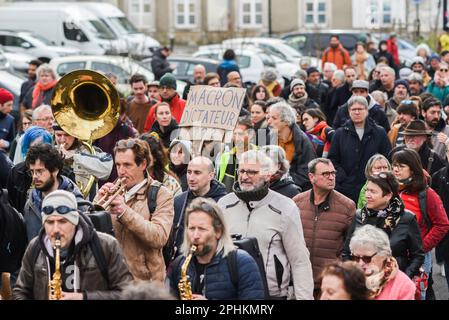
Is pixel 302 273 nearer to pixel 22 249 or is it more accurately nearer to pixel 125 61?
pixel 22 249

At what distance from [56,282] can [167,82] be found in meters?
8.78

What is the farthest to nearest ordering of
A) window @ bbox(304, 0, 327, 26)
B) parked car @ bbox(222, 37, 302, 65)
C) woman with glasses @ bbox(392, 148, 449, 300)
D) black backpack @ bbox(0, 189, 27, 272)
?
1. window @ bbox(304, 0, 327, 26)
2. parked car @ bbox(222, 37, 302, 65)
3. woman with glasses @ bbox(392, 148, 449, 300)
4. black backpack @ bbox(0, 189, 27, 272)

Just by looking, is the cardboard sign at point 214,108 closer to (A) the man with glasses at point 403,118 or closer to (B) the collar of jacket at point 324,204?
(A) the man with glasses at point 403,118

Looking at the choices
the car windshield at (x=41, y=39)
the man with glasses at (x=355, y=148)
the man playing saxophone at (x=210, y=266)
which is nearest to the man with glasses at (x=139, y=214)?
the man playing saxophone at (x=210, y=266)

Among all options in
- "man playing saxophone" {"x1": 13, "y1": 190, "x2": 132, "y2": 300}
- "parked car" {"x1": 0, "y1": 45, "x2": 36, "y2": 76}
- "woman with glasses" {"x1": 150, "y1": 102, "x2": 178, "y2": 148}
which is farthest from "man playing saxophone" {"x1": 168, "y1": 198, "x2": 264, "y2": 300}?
"parked car" {"x1": 0, "y1": 45, "x2": 36, "y2": 76}

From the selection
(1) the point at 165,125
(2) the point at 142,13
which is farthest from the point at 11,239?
(2) the point at 142,13

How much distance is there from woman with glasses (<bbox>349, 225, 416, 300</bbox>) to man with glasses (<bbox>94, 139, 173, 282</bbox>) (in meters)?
1.41

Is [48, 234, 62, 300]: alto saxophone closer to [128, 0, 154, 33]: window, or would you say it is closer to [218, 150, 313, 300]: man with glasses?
[218, 150, 313, 300]: man with glasses

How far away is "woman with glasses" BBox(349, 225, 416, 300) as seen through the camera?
8.21m

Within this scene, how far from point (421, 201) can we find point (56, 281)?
161 inches

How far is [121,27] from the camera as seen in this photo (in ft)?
132

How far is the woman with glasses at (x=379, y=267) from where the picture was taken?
821 cm

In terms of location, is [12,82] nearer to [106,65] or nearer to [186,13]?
[106,65]

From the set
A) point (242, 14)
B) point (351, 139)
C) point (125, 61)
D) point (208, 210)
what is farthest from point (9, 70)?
point (242, 14)
